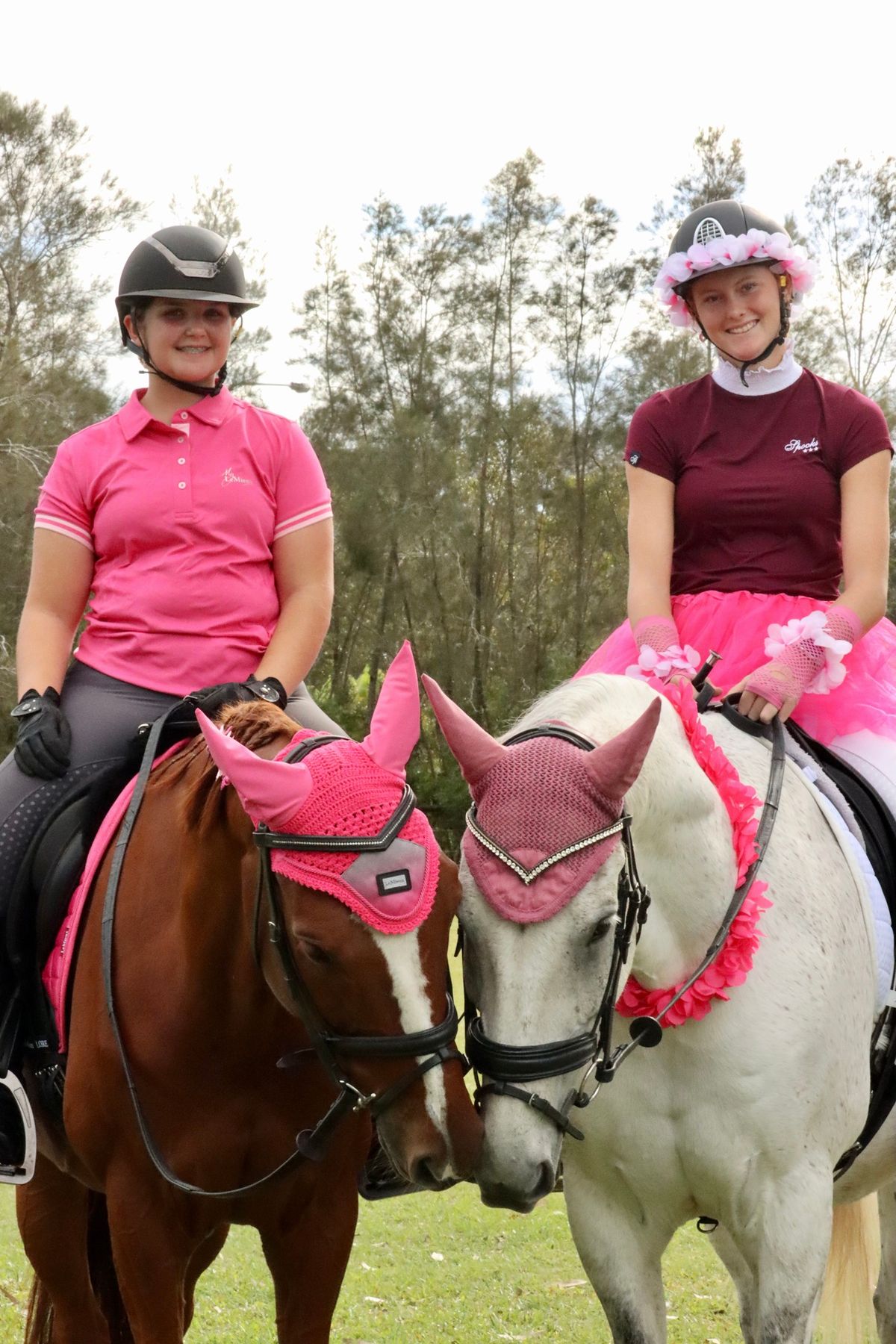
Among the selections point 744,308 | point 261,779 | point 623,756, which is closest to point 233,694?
point 261,779

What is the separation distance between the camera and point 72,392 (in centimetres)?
2230

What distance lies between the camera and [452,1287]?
5.76 m

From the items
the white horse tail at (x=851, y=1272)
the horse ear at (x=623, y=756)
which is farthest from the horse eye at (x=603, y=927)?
the white horse tail at (x=851, y=1272)

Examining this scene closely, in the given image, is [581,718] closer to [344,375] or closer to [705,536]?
[705,536]

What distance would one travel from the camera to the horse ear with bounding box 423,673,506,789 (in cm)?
254

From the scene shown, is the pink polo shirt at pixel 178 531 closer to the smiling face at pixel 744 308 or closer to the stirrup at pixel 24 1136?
the stirrup at pixel 24 1136

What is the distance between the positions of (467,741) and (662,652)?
1.05 meters

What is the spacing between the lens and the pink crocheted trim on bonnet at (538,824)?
2.38 meters

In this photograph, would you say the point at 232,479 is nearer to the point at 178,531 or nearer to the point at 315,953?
the point at 178,531

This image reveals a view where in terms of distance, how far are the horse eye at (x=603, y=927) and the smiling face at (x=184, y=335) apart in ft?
6.37

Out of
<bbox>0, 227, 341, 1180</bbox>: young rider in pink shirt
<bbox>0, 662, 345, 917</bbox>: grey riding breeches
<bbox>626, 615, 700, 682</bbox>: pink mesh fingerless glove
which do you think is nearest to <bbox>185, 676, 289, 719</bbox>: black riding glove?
<bbox>0, 227, 341, 1180</bbox>: young rider in pink shirt

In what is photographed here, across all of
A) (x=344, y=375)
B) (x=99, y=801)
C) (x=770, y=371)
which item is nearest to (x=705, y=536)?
(x=770, y=371)

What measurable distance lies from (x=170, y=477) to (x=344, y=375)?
83.6ft

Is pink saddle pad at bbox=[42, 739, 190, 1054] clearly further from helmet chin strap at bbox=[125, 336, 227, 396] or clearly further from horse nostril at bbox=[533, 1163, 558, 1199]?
horse nostril at bbox=[533, 1163, 558, 1199]
